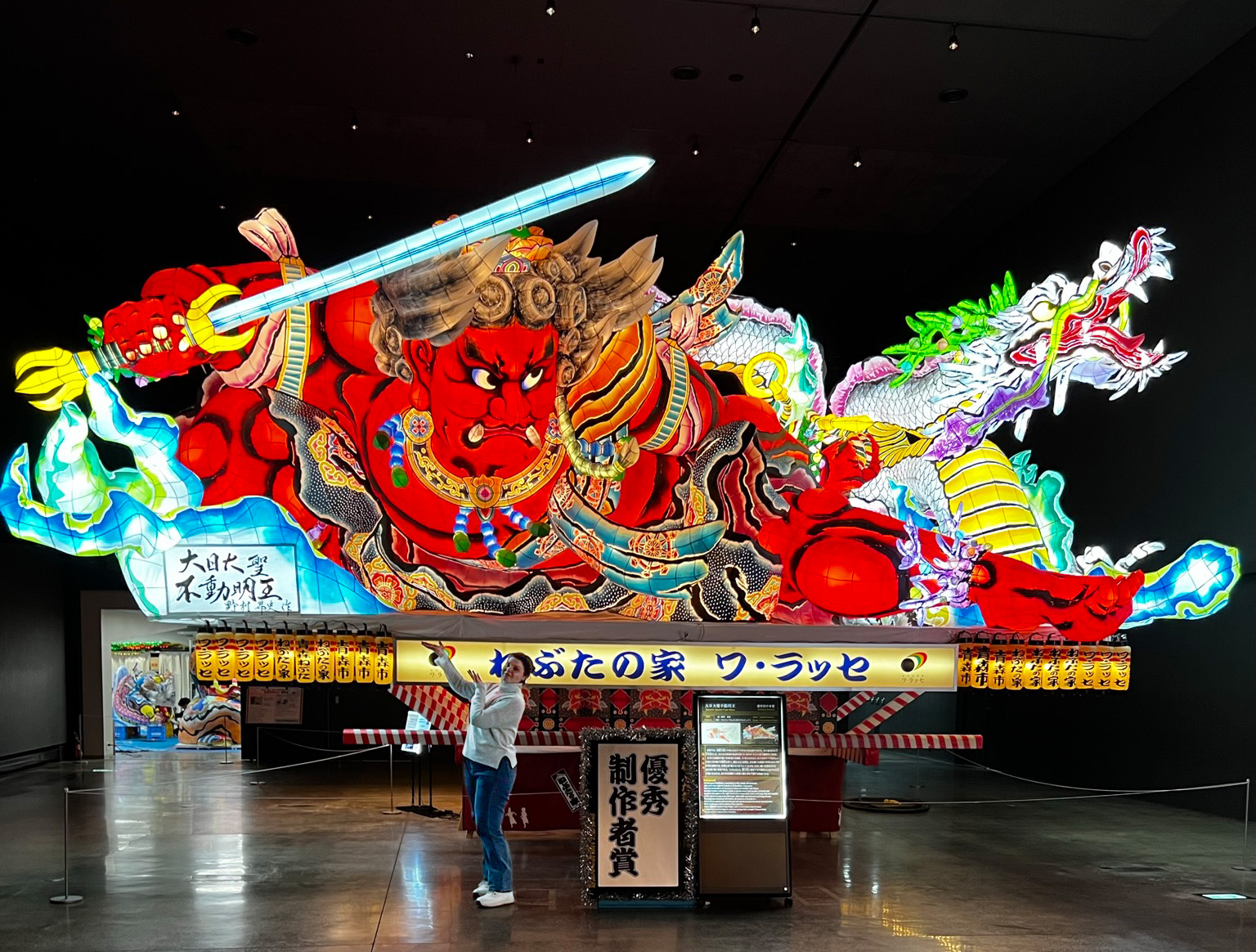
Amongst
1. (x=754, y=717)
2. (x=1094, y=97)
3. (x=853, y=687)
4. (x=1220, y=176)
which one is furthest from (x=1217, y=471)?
(x=754, y=717)

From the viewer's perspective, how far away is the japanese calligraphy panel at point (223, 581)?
8789 millimetres

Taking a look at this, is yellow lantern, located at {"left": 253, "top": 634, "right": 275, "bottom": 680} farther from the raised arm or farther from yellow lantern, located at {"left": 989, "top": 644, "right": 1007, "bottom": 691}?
yellow lantern, located at {"left": 989, "top": 644, "right": 1007, "bottom": 691}

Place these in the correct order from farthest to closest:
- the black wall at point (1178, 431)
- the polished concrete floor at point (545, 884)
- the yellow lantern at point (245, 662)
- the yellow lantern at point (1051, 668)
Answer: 1. the black wall at point (1178, 431)
2. the yellow lantern at point (1051, 668)
3. the yellow lantern at point (245, 662)
4. the polished concrete floor at point (545, 884)

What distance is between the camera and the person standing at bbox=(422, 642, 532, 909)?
758 cm

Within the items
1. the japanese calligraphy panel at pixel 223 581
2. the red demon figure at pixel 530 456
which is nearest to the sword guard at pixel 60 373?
the red demon figure at pixel 530 456

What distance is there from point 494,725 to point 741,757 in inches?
71.0

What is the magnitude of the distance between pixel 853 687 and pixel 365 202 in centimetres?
923

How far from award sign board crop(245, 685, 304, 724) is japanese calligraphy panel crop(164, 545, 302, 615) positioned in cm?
947

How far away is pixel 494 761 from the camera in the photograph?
24.8 feet

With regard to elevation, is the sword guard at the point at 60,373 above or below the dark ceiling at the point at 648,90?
below

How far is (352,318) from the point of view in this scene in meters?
9.12

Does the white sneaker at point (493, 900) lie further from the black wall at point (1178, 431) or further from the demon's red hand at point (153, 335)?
the black wall at point (1178, 431)

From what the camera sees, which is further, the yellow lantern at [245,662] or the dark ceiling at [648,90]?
the dark ceiling at [648,90]

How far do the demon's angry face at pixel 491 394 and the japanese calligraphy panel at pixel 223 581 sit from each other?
1.68 metres
